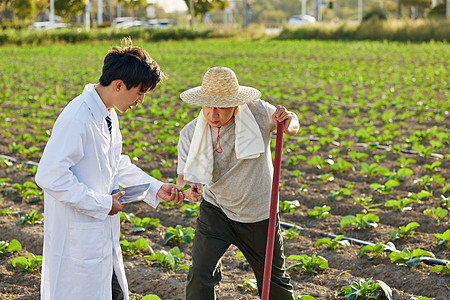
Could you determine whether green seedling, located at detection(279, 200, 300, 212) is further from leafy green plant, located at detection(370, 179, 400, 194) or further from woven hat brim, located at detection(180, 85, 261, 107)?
woven hat brim, located at detection(180, 85, 261, 107)

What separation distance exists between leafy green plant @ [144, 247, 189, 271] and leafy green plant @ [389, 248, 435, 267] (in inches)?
58.9

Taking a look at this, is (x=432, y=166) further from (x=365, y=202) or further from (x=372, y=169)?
(x=365, y=202)

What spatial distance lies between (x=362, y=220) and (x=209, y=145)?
2.47 m

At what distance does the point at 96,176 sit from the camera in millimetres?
2898

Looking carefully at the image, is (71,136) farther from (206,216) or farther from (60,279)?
(206,216)

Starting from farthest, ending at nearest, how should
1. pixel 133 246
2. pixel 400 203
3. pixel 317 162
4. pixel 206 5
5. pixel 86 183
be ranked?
pixel 206 5 < pixel 317 162 < pixel 400 203 < pixel 133 246 < pixel 86 183

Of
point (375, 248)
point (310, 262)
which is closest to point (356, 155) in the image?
point (375, 248)

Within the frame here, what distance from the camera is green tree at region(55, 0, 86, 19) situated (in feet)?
158

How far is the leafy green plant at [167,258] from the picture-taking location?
449 centimetres

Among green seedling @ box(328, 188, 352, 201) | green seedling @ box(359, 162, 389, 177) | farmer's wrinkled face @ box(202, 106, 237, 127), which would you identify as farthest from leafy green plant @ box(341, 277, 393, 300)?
green seedling @ box(359, 162, 389, 177)

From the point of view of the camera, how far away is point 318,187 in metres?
6.71

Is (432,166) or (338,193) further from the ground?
(432,166)

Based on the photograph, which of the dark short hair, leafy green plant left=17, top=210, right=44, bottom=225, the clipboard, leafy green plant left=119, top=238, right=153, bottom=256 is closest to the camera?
the dark short hair

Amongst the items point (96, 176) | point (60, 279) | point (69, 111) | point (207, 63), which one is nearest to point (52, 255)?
point (60, 279)
